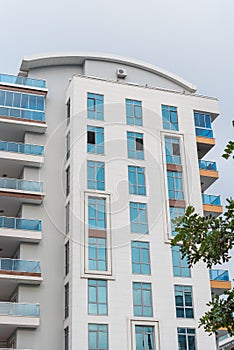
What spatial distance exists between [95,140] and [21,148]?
4246 mm

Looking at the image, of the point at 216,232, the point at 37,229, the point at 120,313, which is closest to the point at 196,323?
the point at 120,313

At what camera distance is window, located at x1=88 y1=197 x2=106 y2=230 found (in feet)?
99.6

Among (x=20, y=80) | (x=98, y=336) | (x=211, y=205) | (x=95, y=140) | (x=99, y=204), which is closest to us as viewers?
(x=98, y=336)

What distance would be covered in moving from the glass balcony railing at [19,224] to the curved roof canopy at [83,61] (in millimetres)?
10628

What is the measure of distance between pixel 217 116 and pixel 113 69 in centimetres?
745

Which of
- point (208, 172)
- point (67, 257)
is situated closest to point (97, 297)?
point (67, 257)

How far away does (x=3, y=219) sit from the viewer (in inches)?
1186

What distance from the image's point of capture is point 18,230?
2989 cm

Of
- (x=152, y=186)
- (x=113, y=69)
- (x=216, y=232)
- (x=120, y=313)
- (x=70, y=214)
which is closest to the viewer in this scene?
(x=216, y=232)

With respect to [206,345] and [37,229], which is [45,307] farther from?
[206,345]

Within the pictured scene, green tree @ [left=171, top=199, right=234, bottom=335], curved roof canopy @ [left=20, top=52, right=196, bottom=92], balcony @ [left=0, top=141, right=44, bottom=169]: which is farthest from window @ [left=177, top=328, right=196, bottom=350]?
green tree @ [left=171, top=199, right=234, bottom=335]

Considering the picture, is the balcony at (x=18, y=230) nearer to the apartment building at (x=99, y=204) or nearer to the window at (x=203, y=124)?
the apartment building at (x=99, y=204)

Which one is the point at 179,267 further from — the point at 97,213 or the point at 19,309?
the point at 19,309

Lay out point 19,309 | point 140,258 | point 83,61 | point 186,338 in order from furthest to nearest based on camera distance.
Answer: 1. point 83,61
2. point 140,258
3. point 186,338
4. point 19,309
